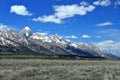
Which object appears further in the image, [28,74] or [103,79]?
[28,74]

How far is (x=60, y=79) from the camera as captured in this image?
26.9 meters

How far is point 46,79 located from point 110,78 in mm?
5594

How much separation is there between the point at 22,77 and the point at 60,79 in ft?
12.1

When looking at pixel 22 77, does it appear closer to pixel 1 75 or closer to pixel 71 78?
pixel 1 75

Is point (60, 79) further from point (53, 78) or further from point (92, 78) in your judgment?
point (92, 78)

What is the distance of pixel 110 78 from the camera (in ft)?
89.1

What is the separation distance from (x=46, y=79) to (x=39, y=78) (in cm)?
87

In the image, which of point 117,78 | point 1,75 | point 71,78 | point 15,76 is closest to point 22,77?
point 15,76

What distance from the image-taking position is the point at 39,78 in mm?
27297

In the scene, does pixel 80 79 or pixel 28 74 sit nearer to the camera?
pixel 80 79

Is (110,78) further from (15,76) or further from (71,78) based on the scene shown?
(15,76)

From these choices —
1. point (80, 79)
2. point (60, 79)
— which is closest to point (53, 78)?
point (60, 79)

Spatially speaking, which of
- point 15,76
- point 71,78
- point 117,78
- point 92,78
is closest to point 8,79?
point 15,76

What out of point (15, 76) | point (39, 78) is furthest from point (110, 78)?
point (15, 76)
